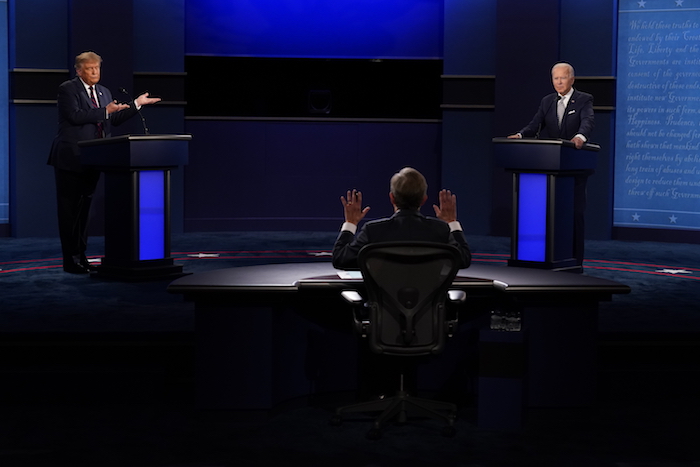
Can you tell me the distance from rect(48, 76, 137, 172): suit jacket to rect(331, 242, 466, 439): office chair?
329cm

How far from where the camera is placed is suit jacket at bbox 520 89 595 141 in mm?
7090

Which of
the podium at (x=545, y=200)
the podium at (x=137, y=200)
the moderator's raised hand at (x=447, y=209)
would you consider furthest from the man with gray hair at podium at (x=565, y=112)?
the moderator's raised hand at (x=447, y=209)

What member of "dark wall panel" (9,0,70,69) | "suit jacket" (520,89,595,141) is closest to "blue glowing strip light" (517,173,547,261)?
"suit jacket" (520,89,595,141)

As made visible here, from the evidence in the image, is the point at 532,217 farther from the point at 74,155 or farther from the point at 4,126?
the point at 4,126

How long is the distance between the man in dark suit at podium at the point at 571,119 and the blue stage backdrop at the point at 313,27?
8.21ft

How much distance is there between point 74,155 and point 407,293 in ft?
12.0

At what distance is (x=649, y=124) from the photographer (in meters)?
9.25

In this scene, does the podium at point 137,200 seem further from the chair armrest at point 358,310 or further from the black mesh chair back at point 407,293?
the black mesh chair back at point 407,293

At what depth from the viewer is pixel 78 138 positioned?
6852 millimetres

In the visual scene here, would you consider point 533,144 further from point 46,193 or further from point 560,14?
point 46,193

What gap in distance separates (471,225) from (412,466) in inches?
239

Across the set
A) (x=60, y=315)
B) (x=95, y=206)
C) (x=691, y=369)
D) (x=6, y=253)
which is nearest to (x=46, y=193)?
(x=95, y=206)

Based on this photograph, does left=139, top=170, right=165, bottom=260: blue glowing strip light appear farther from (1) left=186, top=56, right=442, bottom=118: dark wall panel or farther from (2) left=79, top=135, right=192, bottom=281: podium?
(1) left=186, top=56, right=442, bottom=118: dark wall panel

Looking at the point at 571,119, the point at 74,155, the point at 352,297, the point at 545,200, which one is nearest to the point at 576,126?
the point at 571,119
